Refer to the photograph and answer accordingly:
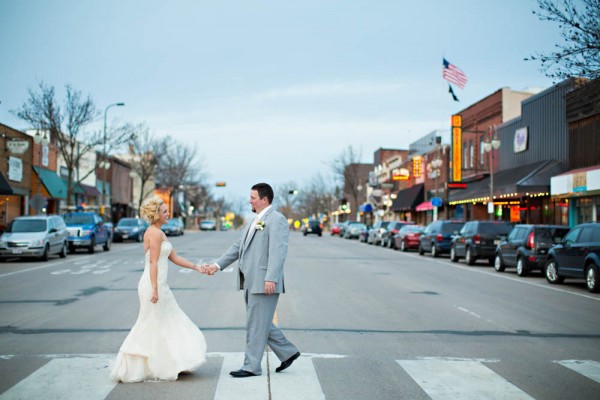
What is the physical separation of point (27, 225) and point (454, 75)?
2562 centimetres

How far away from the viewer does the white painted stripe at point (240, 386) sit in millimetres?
6227

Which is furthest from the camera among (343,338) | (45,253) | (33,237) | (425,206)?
(425,206)

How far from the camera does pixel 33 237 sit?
25438 mm

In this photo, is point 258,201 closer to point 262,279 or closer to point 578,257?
point 262,279

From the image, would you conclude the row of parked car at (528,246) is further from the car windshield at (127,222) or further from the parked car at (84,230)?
the car windshield at (127,222)

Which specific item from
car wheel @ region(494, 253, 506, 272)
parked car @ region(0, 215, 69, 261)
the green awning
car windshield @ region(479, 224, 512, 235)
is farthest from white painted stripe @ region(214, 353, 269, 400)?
the green awning

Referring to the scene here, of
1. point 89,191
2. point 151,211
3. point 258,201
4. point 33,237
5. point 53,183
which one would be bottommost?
point 33,237

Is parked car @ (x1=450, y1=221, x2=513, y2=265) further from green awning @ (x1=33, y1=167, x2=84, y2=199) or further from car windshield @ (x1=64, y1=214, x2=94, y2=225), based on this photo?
green awning @ (x1=33, y1=167, x2=84, y2=199)

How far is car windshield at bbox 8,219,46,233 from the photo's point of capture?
85.6ft

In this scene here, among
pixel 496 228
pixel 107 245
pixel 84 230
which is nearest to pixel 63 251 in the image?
pixel 84 230

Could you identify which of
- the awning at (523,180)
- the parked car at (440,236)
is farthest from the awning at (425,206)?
the parked car at (440,236)

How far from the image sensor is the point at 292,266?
78.5ft

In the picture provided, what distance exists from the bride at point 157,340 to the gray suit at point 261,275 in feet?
1.73

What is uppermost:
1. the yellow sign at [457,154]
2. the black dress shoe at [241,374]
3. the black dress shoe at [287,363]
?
the yellow sign at [457,154]
